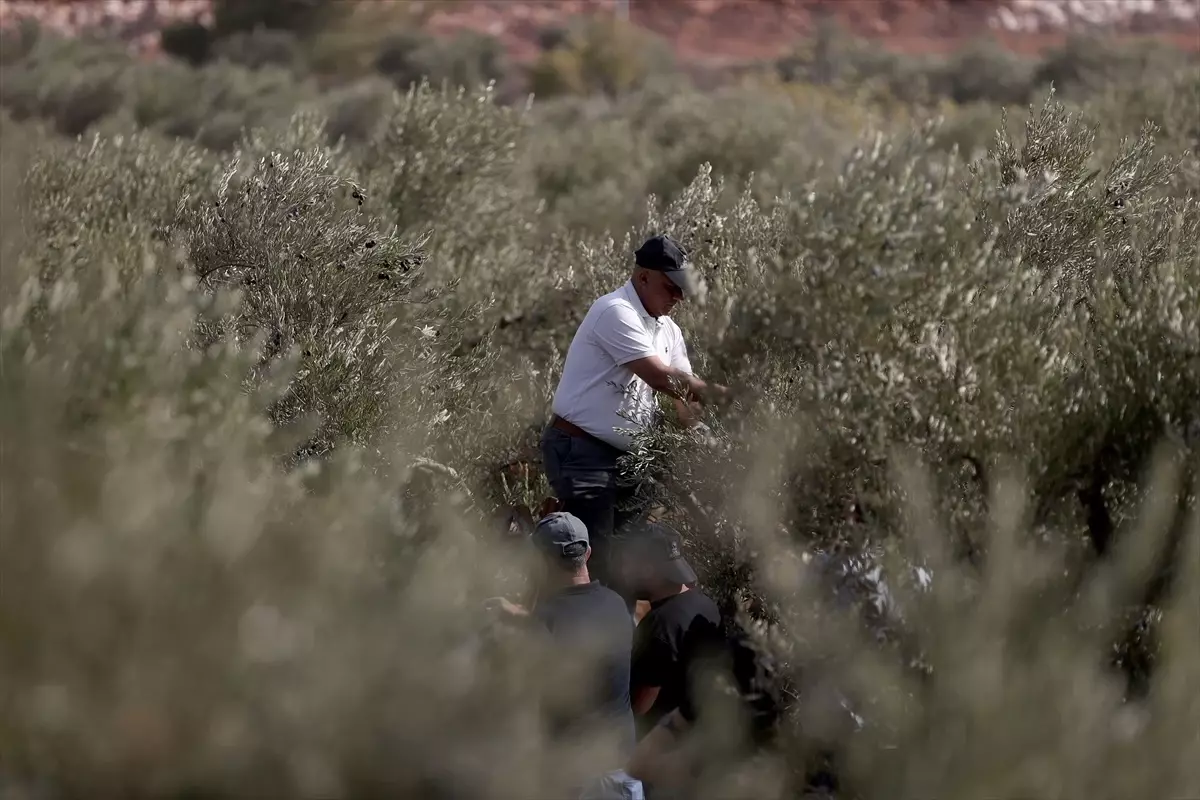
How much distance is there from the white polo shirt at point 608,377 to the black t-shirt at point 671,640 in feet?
3.97

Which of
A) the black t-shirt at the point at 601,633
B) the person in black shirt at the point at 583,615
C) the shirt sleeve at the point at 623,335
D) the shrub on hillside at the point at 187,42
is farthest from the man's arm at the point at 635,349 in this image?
the shrub on hillside at the point at 187,42

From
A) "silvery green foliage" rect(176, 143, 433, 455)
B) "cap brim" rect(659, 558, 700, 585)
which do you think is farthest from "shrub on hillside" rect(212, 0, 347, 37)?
"cap brim" rect(659, 558, 700, 585)

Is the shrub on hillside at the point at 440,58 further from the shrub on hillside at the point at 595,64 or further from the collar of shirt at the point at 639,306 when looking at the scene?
the collar of shirt at the point at 639,306

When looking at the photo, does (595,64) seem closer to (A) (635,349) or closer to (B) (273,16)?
(B) (273,16)

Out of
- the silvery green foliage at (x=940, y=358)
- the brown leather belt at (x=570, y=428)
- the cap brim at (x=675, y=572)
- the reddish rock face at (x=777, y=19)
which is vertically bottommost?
the reddish rock face at (x=777, y=19)

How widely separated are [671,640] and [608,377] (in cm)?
154

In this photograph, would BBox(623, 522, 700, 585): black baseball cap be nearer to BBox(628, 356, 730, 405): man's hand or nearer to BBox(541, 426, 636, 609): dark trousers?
BBox(541, 426, 636, 609): dark trousers

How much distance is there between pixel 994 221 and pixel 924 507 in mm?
1841

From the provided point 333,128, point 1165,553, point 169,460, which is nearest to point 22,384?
point 169,460

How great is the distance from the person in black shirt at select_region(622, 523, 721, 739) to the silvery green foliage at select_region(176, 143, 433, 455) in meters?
2.48

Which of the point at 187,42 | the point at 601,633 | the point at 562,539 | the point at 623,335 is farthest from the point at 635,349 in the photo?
the point at 187,42

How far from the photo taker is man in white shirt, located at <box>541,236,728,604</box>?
6.11 meters

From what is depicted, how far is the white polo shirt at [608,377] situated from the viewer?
6.23m

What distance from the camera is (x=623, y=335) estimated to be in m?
6.10
